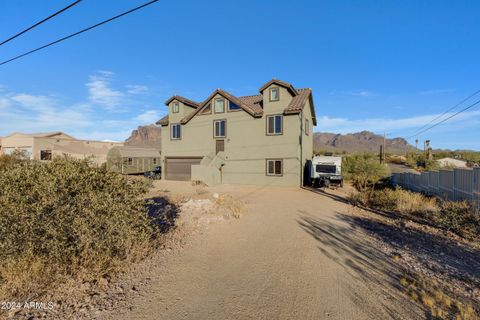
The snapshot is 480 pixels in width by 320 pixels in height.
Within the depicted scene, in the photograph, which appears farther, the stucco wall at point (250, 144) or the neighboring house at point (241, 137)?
the neighboring house at point (241, 137)

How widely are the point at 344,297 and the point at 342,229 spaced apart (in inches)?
184

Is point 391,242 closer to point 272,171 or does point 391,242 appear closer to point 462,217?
point 462,217

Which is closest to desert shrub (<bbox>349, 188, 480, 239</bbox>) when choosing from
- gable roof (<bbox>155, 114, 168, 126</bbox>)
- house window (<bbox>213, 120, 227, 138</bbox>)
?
house window (<bbox>213, 120, 227, 138</bbox>)

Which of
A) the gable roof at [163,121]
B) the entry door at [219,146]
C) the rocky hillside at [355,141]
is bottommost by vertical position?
the entry door at [219,146]

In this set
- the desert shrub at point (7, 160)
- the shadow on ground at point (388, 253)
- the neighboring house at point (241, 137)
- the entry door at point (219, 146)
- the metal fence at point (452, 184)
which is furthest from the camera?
the entry door at point (219, 146)

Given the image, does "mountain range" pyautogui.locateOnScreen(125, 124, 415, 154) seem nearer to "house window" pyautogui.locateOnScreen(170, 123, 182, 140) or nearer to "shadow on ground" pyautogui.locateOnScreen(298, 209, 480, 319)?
"house window" pyautogui.locateOnScreen(170, 123, 182, 140)

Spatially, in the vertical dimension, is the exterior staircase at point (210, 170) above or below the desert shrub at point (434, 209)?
above

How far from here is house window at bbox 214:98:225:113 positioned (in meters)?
23.8

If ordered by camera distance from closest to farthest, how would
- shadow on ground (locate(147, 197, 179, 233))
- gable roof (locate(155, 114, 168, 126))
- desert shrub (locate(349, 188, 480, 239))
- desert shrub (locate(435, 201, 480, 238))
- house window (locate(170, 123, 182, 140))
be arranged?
shadow on ground (locate(147, 197, 179, 233))
desert shrub (locate(435, 201, 480, 238))
desert shrub (locate(349, 188, 480, 239))
house window (locate(170, 123, 182, 140))
gable roof (locate(155, 114, 168, 126))

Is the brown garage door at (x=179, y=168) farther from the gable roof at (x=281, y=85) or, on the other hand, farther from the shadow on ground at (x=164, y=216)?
the shadow on ground at (x=164, y=216)

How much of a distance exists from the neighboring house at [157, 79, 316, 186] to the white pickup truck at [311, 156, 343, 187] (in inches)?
51.1

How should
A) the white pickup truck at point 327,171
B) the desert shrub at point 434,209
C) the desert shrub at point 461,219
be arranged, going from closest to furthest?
the desert shrub at point 461,219 → the desert shrub at point 434,209 → the white pickup truck at point 327,171

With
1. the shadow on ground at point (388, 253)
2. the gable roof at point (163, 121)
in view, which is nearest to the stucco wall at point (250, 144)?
the gable roof at point (163, 121)

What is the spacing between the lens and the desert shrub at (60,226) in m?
4.32
